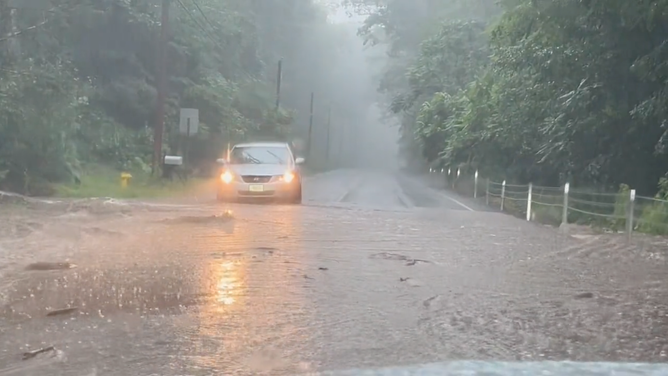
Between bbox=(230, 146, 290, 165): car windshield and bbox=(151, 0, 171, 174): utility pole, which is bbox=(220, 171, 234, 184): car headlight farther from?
bbox=(151, 0, 171, 174): utility pole

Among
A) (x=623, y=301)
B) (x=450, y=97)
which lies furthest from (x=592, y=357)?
(x=450, y=97)

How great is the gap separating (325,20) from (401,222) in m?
78.9

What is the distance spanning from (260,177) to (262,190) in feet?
1.09

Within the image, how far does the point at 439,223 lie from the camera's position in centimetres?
1669

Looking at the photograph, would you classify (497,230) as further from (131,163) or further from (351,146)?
(351,146)

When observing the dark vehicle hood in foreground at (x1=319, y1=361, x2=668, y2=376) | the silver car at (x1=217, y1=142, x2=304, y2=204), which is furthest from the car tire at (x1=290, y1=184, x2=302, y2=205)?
the dark vehicle hood in foreground at (x1=319, y1=361, x2=668, y2=376)

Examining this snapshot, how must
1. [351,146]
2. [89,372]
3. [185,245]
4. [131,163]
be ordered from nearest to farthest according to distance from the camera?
[89,372] < [185,245] < [131,163] < [351,146]

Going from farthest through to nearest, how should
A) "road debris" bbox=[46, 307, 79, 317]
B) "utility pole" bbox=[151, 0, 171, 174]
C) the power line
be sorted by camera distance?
"utility pole" bbox=[151, 0, 171, 174] < the power line < "road debris" bbox=[46, 307, 79, 317]

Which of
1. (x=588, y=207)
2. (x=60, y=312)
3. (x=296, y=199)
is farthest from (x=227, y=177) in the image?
(x=60, y=312)

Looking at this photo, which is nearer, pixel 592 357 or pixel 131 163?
pixel 592 357

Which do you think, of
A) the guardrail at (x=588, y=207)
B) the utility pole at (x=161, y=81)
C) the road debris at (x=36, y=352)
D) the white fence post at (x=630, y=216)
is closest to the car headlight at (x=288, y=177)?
the guardrail at (x=588, y=207)

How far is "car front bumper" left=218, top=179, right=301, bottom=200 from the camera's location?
20141 millimetres

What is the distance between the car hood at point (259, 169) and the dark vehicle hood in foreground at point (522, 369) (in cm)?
1476

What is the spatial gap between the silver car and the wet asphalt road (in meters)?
5.38
